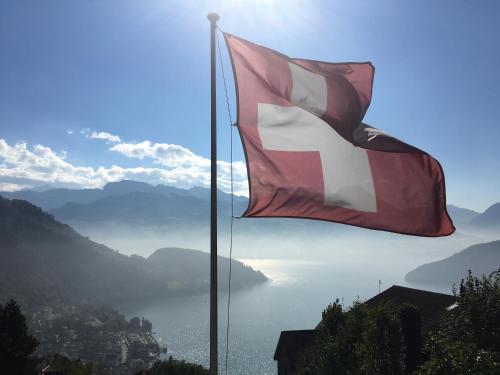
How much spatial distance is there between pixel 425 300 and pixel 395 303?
346 centimetres

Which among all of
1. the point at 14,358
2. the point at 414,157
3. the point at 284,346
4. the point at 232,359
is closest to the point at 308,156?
the point at 414,157

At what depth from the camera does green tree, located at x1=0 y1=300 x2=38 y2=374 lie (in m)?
50.9

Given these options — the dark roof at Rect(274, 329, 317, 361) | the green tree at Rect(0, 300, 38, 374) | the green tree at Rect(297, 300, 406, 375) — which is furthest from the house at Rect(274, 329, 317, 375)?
the green tree at Rect(0, 300, 38, 374)

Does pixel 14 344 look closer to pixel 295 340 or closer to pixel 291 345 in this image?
pixel 291 345

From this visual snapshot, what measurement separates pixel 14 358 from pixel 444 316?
166 feet

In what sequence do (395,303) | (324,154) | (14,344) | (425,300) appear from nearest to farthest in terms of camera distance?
(324,154), (425,300), (395,303), (14,344)

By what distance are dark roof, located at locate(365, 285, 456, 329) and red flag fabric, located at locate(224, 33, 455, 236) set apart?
32.5 metres

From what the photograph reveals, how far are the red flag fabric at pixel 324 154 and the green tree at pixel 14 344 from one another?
2129 inches

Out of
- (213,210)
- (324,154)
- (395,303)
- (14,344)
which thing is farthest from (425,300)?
(14,344)

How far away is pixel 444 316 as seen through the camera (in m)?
39.9

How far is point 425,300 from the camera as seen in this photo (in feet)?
152

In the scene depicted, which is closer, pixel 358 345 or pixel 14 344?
pixel 358 345

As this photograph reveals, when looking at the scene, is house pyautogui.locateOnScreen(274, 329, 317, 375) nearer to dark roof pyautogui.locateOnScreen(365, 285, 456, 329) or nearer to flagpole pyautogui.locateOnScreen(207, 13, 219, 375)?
dark roof pyautogui.locateOnScreen(365, 285, 456, 329)

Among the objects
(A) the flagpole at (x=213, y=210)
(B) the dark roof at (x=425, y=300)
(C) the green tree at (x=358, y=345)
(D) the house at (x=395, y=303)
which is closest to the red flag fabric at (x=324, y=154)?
(A) the flagpole at (x=213, y=210)
